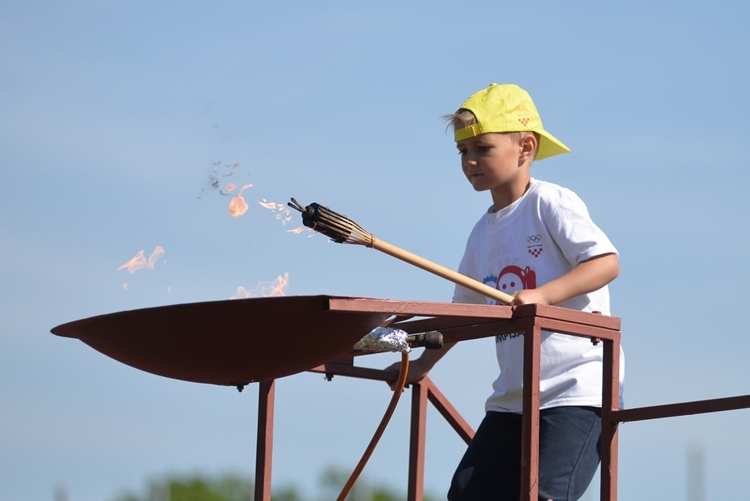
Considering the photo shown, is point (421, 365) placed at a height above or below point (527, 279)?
below

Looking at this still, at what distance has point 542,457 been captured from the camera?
11.8 ft

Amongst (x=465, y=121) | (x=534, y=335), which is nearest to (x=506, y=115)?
(x=465, y=121)

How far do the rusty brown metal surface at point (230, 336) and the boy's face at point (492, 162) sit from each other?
1289 millimetres

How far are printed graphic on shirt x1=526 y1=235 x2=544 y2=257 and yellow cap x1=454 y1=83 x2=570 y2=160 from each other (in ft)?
1.43

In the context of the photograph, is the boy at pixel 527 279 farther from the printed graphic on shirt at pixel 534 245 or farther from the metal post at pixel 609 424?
the metal post at pixel 609 424

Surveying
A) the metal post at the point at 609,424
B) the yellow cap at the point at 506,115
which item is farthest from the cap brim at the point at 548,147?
the metal post at the point at 609,424

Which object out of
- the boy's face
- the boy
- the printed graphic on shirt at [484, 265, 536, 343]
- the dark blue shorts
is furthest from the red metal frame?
the boy's face

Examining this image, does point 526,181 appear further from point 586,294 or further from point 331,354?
point 331,354

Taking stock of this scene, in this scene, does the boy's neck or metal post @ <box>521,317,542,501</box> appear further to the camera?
the boy's neck

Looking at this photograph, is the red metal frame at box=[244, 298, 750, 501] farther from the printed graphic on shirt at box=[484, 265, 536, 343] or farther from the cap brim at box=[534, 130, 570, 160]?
the cap brim at box=[534, 130, 570, 160]

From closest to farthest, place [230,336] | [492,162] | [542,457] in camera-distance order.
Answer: [230,336]
[542,457]
[492,162]

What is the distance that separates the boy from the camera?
3580 mm

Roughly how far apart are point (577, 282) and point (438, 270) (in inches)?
16.3

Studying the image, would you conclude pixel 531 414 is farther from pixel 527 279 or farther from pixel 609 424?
pixel 527 279
